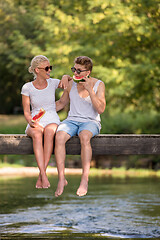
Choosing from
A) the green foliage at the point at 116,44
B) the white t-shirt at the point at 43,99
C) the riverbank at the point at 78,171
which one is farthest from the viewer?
the riverbank at the point at 78,171

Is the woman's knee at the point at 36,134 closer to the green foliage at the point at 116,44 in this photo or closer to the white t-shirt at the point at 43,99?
the white t-shirt at the point at 43,99

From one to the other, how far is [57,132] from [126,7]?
12.2 meters

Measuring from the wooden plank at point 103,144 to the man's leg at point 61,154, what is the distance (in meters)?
0.30

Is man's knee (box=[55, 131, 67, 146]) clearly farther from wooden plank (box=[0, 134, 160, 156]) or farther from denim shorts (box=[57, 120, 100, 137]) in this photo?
wooden plank (box=[0, 134, 160, 156])

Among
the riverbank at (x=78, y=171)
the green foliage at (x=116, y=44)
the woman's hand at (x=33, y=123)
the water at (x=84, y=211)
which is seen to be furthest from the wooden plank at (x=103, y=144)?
the green foliage at (x=116, y=44)

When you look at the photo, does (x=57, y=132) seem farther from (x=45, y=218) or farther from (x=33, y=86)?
(x=45, y=218)

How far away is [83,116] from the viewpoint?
683 cm

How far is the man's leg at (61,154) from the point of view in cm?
647

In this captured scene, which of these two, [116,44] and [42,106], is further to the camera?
[116,44]

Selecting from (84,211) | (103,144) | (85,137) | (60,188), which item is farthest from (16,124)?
(60,188)

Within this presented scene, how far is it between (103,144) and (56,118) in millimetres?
687

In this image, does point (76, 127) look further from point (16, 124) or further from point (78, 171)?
point (16, 124)

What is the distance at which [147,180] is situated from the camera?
16625 mm

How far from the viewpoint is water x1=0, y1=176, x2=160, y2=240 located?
30.0ft
